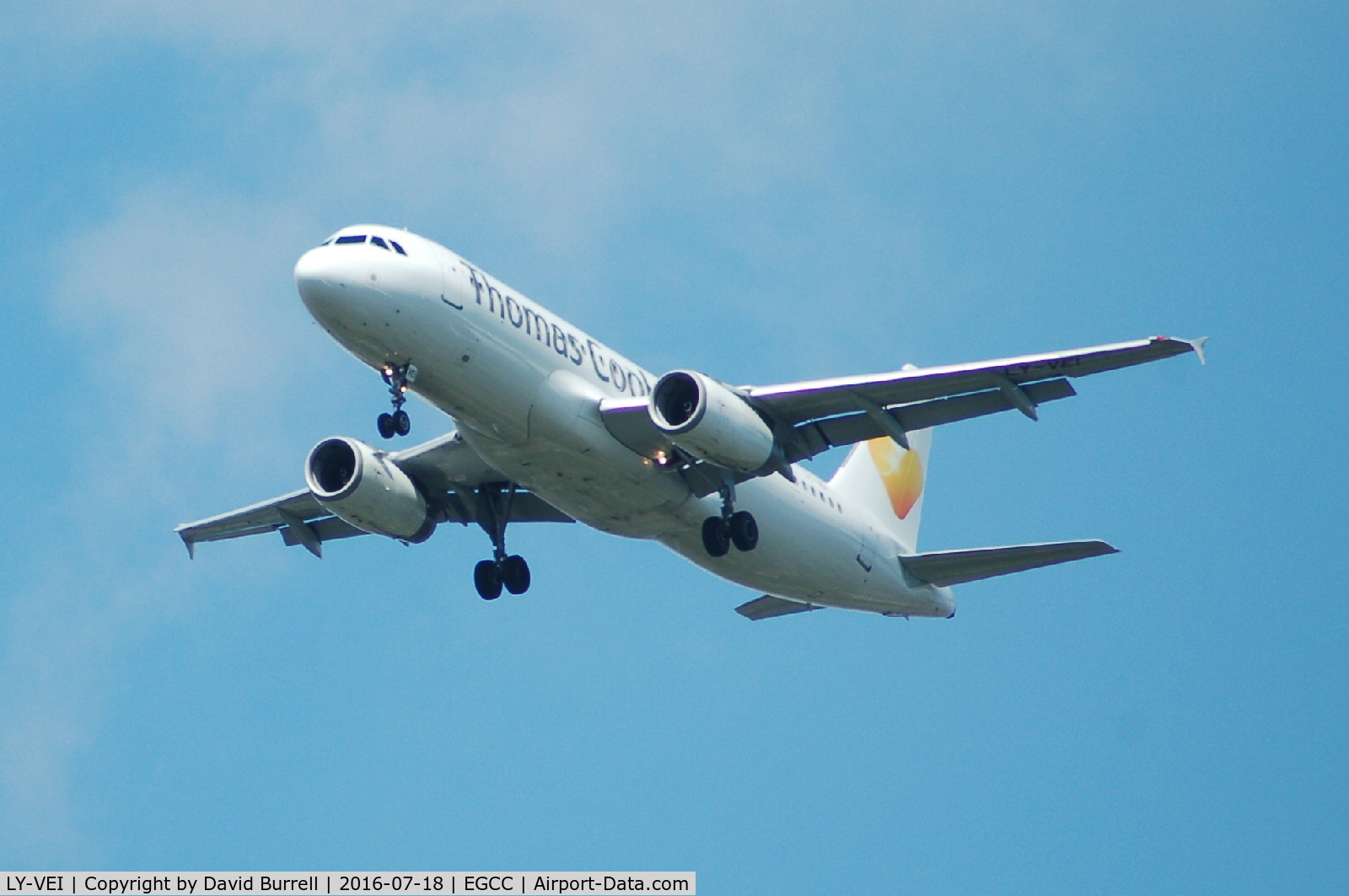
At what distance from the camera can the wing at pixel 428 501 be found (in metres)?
35.7

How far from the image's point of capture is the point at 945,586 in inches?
1575

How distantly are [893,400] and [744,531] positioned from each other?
3.90 m

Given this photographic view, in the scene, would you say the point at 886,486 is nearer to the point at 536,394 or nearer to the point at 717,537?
the point at 717,537

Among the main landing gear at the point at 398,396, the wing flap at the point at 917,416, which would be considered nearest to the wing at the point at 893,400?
the wing flap at the point at 917,416

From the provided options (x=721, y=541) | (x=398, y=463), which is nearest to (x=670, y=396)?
(x=721, y=541)

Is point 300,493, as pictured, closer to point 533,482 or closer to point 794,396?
point 533,482

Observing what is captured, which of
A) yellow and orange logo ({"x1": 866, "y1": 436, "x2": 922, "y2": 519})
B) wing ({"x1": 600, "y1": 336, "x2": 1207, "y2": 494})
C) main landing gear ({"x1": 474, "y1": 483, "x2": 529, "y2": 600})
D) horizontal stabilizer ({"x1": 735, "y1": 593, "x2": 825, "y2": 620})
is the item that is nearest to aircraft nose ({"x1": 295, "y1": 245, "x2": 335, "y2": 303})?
wing ({"x1": 600, "y1": 336, "x2": 1207, "y2": 494})

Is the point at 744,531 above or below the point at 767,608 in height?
below

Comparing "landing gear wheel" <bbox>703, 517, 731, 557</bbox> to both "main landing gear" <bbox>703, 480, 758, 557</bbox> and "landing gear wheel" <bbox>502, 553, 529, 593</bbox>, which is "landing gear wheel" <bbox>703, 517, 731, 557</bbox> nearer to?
"main landing gear" <bbox>703, 480, 758, 557</bbox>

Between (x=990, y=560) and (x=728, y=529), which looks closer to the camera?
(x=728, y=529)

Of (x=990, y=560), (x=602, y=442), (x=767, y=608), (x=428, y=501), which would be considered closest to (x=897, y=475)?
(x=767, y=608)

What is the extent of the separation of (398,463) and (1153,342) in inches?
579

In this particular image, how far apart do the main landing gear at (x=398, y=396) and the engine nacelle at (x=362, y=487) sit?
485 centimetres

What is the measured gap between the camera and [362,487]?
34.5 metres
